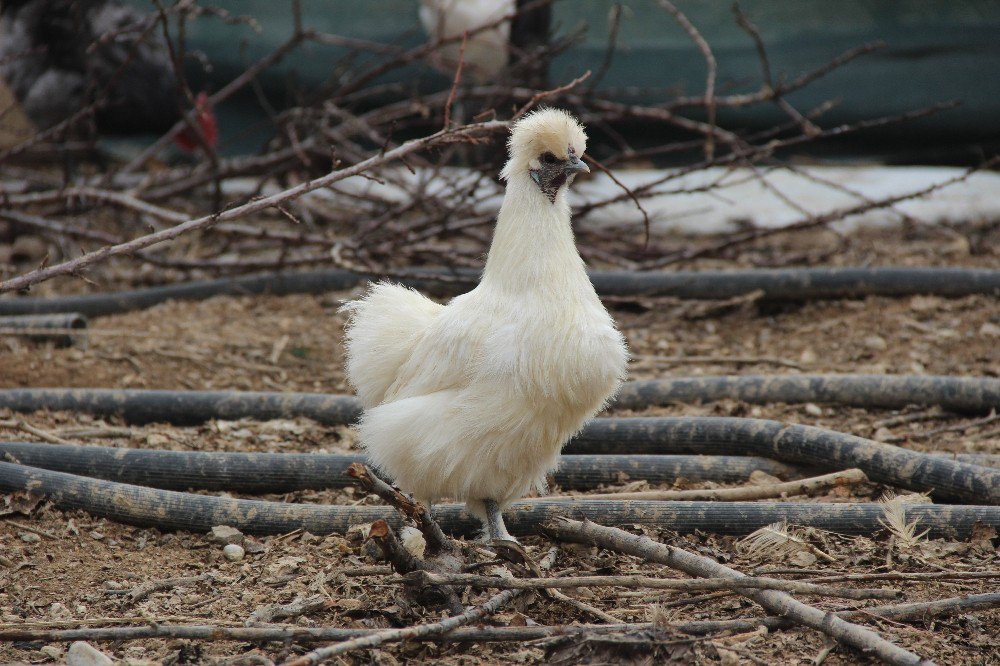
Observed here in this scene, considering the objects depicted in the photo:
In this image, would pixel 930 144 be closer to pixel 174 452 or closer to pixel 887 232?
pixel 887 232

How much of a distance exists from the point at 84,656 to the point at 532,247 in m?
1.59

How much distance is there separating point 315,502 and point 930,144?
6.78m

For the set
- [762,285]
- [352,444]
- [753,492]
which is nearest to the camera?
[753,492]

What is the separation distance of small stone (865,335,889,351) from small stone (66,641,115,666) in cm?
396

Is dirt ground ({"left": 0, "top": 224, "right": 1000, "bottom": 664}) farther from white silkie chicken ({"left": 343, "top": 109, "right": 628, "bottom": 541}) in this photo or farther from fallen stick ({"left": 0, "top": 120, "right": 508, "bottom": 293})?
fallen stick ({"left": 0, "top": 120, "right": 508, "bottom": 293})

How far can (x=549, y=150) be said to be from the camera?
280 cm

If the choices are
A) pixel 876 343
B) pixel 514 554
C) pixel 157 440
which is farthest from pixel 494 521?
pixel 876 343

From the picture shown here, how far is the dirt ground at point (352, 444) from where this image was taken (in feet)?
7.99

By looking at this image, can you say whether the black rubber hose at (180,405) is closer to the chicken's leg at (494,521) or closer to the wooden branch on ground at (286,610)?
the chicken's leg at (494,521)

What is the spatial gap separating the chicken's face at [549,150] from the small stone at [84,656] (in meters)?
1.70

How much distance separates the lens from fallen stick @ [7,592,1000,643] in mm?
2309

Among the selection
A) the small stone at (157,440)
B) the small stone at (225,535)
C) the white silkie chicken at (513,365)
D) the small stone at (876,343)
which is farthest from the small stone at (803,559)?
the small stone at (157,440)

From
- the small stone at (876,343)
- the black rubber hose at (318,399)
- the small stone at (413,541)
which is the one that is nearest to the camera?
the small stone at (413,541)

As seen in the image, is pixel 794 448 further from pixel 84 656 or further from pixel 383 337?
pixel 84 656
